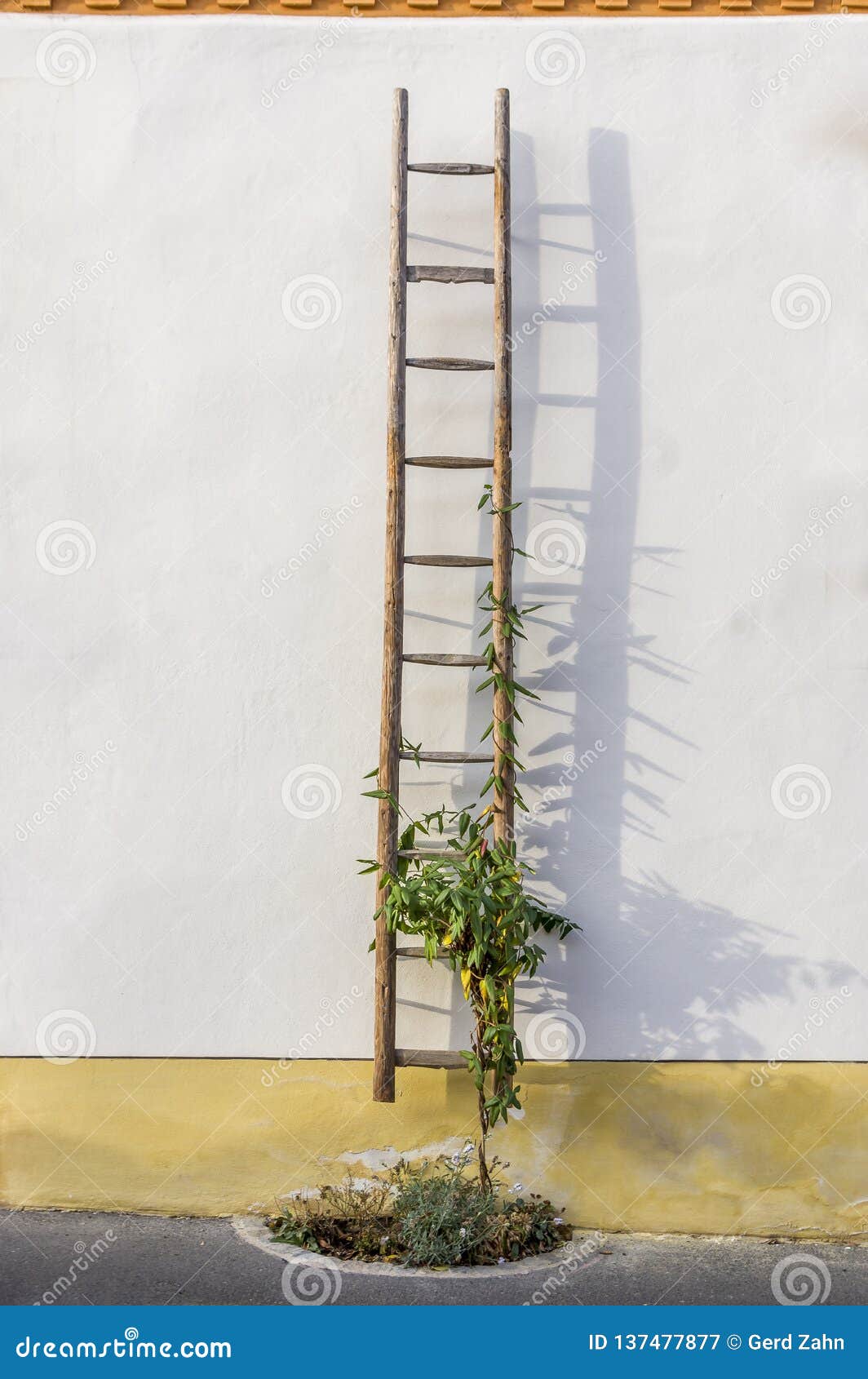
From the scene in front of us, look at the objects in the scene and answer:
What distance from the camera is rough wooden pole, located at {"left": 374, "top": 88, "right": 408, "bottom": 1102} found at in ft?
13.4

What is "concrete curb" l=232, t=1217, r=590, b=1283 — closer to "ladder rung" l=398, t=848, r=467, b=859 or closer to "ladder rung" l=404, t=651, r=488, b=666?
"ladder rung" l=398, t=848, r=467, b=859

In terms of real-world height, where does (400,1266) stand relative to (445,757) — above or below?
below

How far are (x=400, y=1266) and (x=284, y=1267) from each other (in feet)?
1.18

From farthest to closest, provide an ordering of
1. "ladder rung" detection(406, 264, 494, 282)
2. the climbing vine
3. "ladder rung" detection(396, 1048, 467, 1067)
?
"ladder rung" detection(406, 264, 494, 282)
"ladder rung" detection(396, 1048, 467, 1067)
the climbing vine

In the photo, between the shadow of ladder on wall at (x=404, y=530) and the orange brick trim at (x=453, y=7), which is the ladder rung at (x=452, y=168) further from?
the orange brick trim at (x=453, y=7)

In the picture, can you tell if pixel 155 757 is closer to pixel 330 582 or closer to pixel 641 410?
pixel 330 582

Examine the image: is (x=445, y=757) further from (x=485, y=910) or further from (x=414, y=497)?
(x=414, y=497)

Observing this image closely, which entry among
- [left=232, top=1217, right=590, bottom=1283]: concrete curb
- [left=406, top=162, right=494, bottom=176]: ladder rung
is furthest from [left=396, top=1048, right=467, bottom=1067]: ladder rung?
[left=406, top=162, right=494, bottom=176]: ladder rung

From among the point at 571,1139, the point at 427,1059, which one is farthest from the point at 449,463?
the point at 571,1139

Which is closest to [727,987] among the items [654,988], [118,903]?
[654,988]

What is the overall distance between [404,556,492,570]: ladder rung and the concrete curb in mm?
2201

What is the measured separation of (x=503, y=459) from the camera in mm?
4145

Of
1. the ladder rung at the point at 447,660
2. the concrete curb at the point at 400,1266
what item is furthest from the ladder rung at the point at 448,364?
the concrete curb at the point at 400,1266

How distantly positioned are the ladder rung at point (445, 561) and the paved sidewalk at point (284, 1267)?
7.24ft
